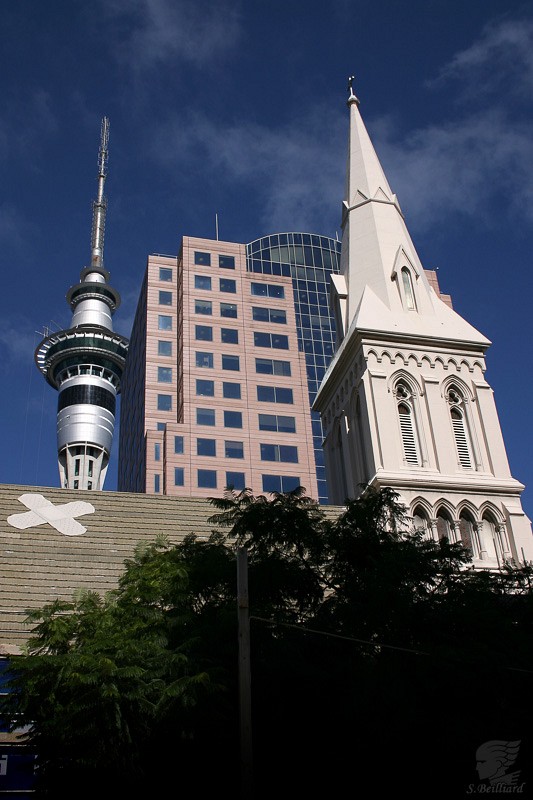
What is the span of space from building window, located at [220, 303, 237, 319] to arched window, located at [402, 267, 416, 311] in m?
49.0

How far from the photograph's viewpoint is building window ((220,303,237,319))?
84.6 m

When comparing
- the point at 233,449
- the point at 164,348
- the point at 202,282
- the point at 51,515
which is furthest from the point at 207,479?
the point at 51,515

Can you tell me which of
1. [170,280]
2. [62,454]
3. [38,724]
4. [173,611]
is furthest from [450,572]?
[62,454]

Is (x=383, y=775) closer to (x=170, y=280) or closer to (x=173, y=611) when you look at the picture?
(x=173, y=611)

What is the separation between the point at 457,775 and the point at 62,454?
99.5m

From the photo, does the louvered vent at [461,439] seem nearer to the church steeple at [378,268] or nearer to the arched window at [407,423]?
the arched window at [407,423]

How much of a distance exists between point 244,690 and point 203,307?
73.0 m

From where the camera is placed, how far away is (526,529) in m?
30.0

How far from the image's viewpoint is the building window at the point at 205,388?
78688mm

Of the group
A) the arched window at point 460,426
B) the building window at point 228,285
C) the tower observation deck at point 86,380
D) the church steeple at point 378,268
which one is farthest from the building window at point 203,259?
the arched window at point 460,426

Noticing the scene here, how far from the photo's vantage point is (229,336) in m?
83.5

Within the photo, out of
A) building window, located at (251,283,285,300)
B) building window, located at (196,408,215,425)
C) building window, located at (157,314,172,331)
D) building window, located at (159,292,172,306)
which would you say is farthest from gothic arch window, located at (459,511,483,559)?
building window, located at (251,283,285,300)

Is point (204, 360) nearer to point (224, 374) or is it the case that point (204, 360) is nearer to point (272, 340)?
point (224, 374)

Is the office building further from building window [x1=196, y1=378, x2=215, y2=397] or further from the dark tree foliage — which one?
the dark tree foliage
